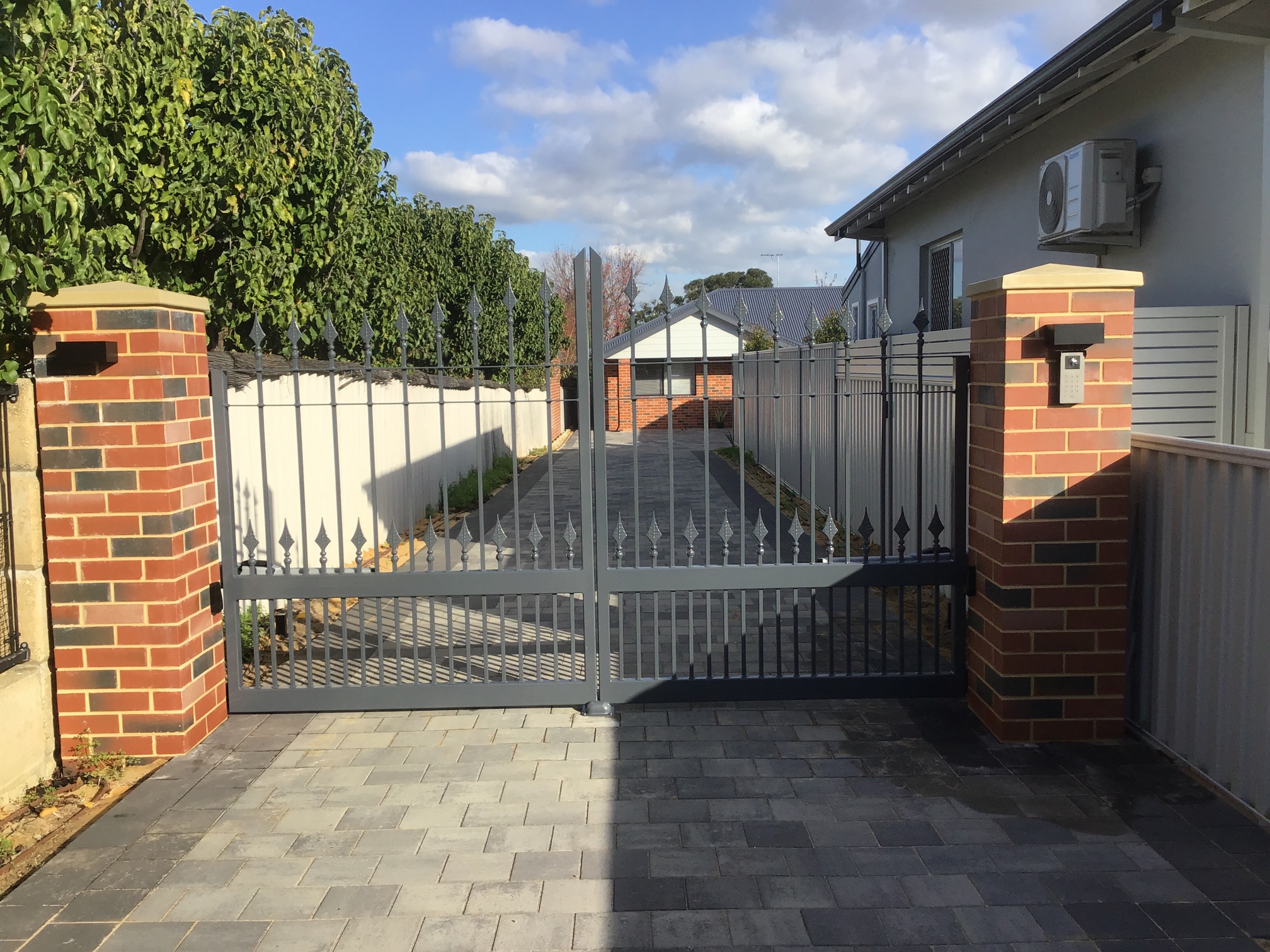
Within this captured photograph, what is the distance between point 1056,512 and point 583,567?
2.29m

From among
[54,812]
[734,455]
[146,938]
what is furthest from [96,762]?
[734,455]

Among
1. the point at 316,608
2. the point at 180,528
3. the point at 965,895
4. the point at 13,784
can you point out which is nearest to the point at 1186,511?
the point at 965,895

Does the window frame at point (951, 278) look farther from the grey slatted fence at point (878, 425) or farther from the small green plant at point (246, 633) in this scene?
the small green plant at point (246, 633)

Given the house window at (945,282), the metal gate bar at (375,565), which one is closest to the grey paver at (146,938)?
the metal gate bar at (375,565)

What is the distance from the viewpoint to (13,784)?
12.7ft

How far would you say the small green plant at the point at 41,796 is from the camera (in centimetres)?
388

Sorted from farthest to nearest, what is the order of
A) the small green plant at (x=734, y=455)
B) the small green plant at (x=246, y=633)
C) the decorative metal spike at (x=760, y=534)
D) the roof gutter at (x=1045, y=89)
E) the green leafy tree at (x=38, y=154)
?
1. the small green plant at (x=734, y=455)
2. the small green plant at (x=246, y=633)
3. the roof gutter at (x=1045, y=89)
4. the decorative metal spike at (x=760, y=534)
5. the green leafy tree at (x=38, y=154)

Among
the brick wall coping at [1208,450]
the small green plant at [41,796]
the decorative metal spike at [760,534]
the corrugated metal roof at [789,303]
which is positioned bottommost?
the small green plant at [41,796]

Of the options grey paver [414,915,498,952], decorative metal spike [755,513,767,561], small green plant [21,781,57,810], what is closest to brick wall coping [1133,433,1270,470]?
decorative metal spike [755,513,767,561]

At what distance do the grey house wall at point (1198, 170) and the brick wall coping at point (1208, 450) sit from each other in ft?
4.94

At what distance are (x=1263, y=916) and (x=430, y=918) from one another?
260 centimetres

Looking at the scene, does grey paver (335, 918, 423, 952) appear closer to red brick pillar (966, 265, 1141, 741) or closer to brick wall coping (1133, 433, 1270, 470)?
red brick pillar (966, 265, 1141, 741)

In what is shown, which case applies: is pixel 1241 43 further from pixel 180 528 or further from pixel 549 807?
pixel 180 528

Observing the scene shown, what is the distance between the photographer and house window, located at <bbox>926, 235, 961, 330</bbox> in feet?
33.4
